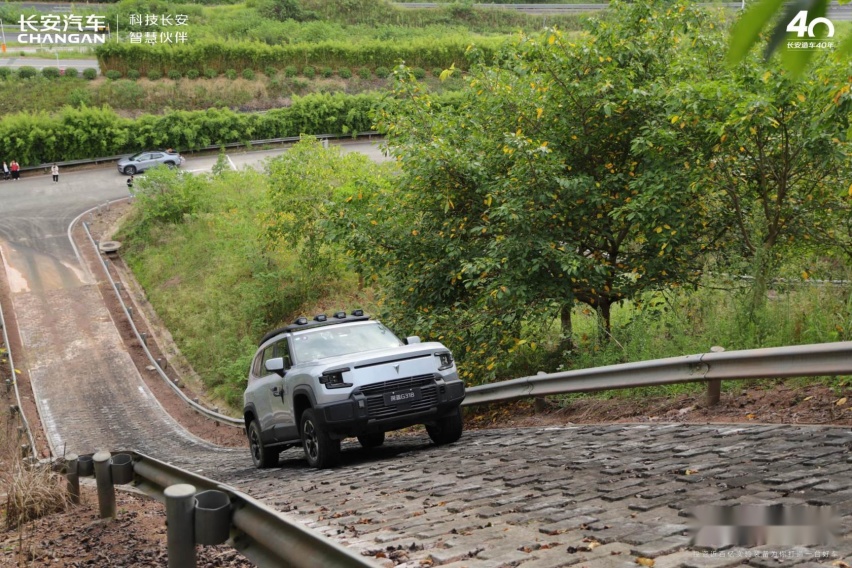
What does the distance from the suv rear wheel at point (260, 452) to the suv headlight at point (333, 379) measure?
2.76 m

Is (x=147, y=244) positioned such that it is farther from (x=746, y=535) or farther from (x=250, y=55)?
(x=746, y=535)

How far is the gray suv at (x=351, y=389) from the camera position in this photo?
33.8ft

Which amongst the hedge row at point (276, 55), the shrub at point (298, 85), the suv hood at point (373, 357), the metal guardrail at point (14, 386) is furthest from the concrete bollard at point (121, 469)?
the shrub at point (298, 85)

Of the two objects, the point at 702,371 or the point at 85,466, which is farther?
the point at 702,371

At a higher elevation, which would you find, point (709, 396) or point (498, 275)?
point (498, 275)

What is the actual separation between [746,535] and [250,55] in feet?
225

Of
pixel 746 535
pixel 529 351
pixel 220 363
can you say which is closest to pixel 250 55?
pixel 220 363

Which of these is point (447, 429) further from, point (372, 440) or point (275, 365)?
point (275, 365)

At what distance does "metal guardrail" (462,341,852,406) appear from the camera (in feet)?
24.4

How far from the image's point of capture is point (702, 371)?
9078mm

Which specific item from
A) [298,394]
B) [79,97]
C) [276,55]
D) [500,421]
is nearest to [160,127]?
[79,97]

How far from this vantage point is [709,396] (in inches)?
374

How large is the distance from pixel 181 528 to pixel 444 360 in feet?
22.3

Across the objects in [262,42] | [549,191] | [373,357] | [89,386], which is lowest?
[89,386]
